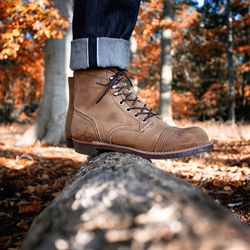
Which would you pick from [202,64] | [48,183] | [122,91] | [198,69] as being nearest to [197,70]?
[198,69]

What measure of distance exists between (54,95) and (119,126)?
14.6 feet

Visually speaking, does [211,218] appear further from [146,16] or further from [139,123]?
[146,16]

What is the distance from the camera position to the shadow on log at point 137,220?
653mm

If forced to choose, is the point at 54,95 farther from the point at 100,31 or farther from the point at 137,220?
the point at 137,220

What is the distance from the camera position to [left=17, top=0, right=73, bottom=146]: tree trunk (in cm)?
589

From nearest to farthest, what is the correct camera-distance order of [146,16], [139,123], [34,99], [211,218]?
1. [211,218]
2. [139,123]
3. [146,16]
4. [34,99]

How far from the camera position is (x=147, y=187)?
0.82 meters

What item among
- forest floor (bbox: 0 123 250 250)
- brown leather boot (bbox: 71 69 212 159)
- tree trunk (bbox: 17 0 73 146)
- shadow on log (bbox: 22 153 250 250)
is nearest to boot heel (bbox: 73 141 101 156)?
brown leather boot (bbox: 71 69 212 159)

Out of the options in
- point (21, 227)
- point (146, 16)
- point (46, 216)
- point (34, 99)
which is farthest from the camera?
point (34, 99)

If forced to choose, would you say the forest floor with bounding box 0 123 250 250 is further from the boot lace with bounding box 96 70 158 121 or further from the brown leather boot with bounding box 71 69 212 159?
the boot lace with bounding box 96 70 158 121

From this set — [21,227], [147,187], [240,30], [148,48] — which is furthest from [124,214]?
[148,48]

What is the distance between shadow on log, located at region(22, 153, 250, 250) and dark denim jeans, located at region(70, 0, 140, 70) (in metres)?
0.88

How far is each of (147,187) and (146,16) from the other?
8.69 meters

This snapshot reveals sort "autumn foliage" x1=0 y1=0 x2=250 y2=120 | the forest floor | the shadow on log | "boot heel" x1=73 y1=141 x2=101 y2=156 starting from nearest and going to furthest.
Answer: the shadow on log, "boot heel" x1=73 y1=141 x2=101 y2=156, the forest floor, "autumn foliage" x1=0 y1=0 x2=250 y2=120
